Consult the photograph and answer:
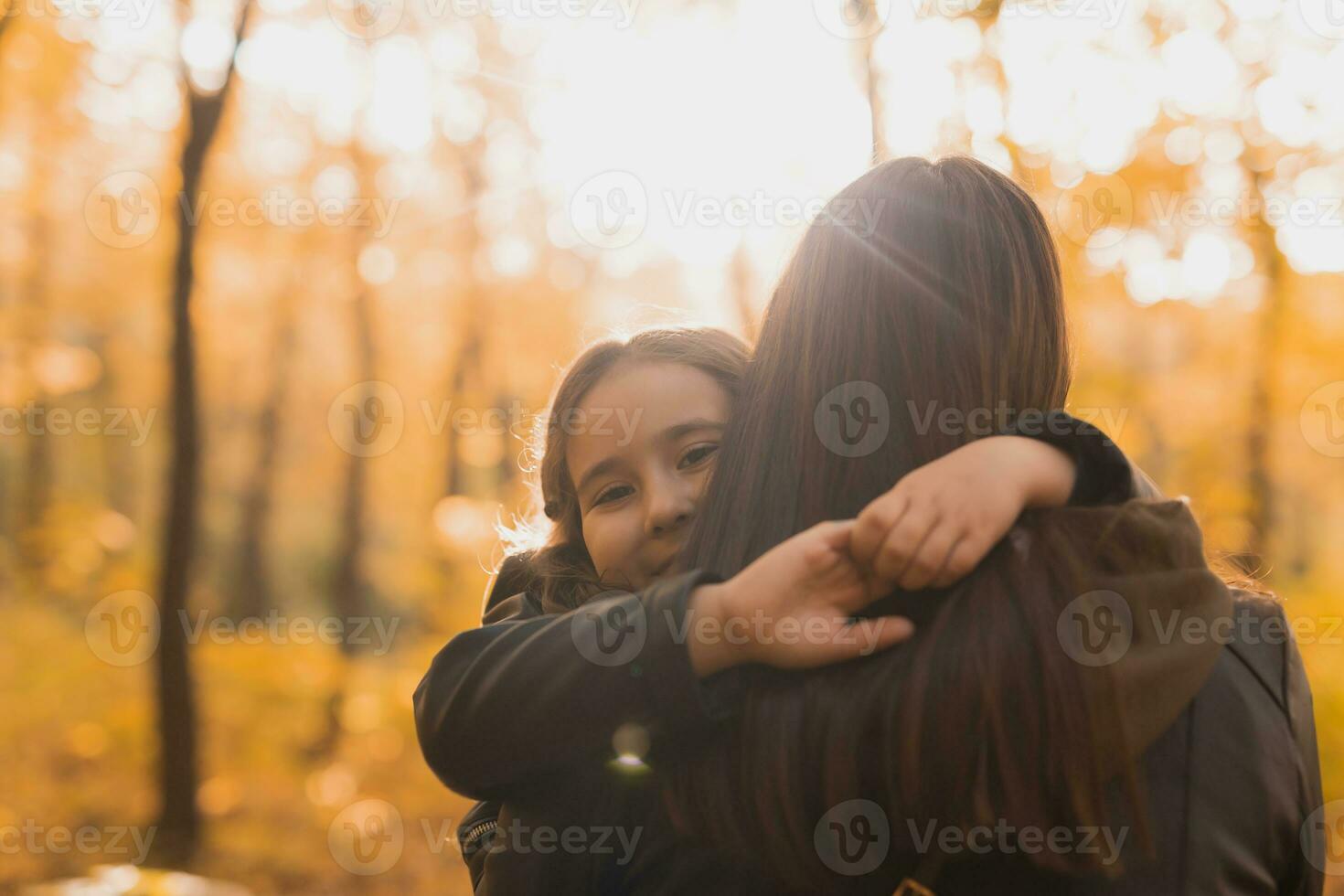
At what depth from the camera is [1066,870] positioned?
1.20 m

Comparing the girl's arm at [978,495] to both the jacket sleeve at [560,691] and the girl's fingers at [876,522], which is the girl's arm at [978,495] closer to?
the girl's fingers at [876,522]

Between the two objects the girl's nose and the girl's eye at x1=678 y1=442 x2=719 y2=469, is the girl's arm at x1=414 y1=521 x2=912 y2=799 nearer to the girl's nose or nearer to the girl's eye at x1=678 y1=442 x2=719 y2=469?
the girl's nose

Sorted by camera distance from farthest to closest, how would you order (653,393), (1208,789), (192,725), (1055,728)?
(192,725) → (653,393) → (1208,789) → (1055,728)

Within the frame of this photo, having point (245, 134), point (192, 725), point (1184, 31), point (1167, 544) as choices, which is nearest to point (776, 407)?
point (1167, 544)

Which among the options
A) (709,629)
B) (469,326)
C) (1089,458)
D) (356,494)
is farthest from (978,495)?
(356,494)

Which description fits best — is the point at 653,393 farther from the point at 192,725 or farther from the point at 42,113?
the point at 42,113

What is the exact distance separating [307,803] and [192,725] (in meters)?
3.11

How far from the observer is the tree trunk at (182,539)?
6754mm

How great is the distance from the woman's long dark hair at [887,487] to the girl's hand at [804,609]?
0.04m

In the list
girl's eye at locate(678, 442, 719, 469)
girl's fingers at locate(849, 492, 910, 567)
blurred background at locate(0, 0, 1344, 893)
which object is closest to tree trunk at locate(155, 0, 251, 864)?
blurred background at locate(0, 0, 1344, 893)

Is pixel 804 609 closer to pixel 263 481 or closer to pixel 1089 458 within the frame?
pixel 1089 458

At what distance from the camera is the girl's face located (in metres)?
1.92

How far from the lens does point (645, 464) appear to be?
1.95m

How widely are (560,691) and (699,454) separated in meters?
0.71
